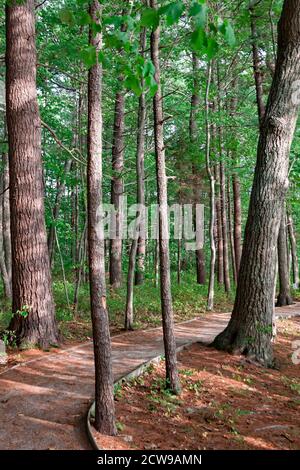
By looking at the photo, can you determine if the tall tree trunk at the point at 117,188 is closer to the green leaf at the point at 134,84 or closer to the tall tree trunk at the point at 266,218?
the tall tree trunk at the point at 266,218

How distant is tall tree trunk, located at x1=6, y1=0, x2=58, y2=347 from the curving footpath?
3.01ft

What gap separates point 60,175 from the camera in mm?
10438

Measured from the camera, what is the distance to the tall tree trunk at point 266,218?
24.0ft

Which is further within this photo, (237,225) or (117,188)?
(237,225)

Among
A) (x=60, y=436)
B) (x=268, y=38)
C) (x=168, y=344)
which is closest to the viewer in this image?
(x=60, y=436)

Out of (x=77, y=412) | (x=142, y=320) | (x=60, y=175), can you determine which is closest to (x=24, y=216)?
(x=60, y=175)

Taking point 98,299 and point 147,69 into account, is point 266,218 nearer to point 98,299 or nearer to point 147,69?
point 98,299

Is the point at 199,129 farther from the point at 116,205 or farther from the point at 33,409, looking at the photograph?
the point at 33,409

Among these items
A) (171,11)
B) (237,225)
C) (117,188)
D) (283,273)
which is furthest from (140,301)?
(171,11)

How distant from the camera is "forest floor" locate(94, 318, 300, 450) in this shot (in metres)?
4.38

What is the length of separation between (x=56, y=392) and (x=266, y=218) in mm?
4926

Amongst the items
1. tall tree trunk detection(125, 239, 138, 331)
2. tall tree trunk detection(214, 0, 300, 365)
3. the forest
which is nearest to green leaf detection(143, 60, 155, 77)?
the forest

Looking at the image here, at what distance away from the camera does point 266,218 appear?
7430 millimetres

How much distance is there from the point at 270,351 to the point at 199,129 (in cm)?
1022
